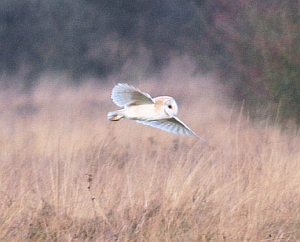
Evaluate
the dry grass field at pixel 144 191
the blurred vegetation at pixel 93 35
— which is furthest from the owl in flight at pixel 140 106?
the blurred vegetation at pixel 93 35

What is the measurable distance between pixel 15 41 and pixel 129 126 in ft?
34.8

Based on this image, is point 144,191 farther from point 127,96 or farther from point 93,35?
point 93,35

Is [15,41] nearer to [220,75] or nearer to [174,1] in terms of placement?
[174,1]

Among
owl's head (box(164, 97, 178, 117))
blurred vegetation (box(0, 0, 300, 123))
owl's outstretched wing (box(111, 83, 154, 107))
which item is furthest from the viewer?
blurred vegetation (box(0, 0, 300, 123))

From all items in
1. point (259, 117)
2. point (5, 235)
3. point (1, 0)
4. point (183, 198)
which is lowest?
point (5, 235)

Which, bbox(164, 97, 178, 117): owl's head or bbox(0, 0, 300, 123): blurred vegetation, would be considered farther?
bbox(0, 0, 300, 123): blurred vegetation

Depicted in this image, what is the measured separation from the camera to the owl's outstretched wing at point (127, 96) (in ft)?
15.1

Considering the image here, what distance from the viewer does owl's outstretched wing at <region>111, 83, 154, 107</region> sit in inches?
181

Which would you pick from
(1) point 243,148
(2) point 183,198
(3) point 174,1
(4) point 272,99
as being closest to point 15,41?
(3) point 174,1

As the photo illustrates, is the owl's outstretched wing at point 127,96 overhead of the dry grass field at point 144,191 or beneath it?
overhead

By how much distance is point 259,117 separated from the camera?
849 centimetres

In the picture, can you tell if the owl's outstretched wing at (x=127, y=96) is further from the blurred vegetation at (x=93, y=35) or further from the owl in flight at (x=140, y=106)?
the blurred vegetation at (x=93, y=35)

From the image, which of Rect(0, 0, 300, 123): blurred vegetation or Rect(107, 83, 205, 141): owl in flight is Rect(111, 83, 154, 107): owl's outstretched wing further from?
Rect(0, 0, 300, 123): blurred vegetation

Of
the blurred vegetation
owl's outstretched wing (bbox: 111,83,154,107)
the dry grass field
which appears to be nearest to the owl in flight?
owl's outstretched wing (bbox: 111,83,154,107)
